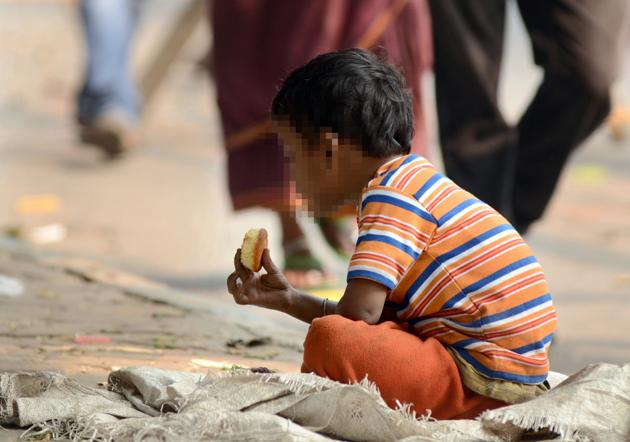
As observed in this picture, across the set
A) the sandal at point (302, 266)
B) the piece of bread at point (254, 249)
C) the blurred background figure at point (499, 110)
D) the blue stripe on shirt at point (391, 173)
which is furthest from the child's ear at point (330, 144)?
the sandal at point (302, 266)

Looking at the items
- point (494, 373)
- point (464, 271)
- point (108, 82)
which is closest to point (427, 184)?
point (464, 271)

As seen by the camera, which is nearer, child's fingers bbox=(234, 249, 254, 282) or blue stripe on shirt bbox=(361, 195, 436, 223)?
blue stripe on shirt bbox=(361, 195, 436, 223)

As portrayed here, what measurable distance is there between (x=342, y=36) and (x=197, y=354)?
5.88 feet

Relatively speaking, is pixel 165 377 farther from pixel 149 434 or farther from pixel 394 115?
pixel 394 115

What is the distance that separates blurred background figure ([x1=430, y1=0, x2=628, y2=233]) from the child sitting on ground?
5.96ft

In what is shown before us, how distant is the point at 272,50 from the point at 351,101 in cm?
230

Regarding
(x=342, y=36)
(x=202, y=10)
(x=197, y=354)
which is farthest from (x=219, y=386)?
(x=202, y=10)

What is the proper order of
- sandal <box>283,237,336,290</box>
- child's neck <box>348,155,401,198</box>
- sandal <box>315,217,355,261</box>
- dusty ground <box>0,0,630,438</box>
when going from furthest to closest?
sandal <box>315,217,355,261</box>, sandal <box>283,237,336,290</box>, dusty ground <box>0,0,630,438</box>, child's neck <box>348,155,401,198</box>

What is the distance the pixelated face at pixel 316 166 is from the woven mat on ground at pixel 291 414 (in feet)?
1.22

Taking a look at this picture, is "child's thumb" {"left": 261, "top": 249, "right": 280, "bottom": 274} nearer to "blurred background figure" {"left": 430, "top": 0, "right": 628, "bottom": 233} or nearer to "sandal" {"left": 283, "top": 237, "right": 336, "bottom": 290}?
"blurred background figure" {"left": 430, "top": 0, "right": 628, "bottom": 233}

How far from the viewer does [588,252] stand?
18.6 feet

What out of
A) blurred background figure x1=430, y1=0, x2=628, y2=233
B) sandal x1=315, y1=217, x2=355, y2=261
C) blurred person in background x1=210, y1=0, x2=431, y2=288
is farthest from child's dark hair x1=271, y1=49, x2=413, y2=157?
sandal x1=315, y1=217, x2=355, y2=261

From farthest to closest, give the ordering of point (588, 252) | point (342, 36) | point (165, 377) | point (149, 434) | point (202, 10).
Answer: point (202, 10), point (588, 252), point (342, 36), point (165, 377), point (149, 434)

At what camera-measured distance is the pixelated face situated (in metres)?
2.45
